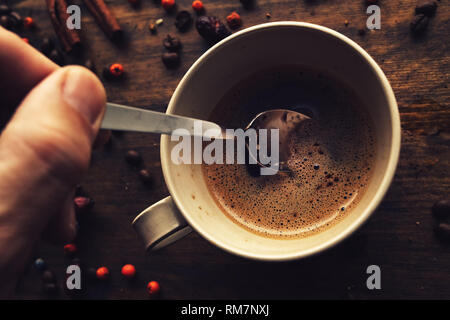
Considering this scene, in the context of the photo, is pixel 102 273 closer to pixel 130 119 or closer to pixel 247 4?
pixel 130 119

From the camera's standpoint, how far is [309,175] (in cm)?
79

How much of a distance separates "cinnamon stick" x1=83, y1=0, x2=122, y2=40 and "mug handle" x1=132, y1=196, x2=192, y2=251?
511mm

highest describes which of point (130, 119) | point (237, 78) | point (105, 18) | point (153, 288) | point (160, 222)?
point (105, 18)

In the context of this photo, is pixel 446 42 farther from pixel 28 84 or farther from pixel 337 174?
pixel 28 84

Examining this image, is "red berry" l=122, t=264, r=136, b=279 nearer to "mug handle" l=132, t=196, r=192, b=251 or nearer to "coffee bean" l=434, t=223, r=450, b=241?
"mug handle" l=132, t=196, r=192, b=251

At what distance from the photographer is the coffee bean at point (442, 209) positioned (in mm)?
777

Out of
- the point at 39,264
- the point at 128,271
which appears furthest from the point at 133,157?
the point at 39,264

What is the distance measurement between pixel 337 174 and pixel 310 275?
0.24m

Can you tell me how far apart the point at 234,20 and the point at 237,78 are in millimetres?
172

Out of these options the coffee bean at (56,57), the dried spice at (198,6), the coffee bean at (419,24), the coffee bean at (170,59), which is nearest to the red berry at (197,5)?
the dried spice at (198,6)

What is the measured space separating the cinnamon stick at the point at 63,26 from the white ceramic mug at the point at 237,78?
17.5 inches

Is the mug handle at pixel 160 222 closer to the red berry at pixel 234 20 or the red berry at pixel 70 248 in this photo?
the red berry at pixel 70 248

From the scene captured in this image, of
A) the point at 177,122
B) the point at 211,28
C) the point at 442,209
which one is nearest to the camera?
the point at 177,122

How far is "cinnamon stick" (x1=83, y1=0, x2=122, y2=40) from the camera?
95cm
